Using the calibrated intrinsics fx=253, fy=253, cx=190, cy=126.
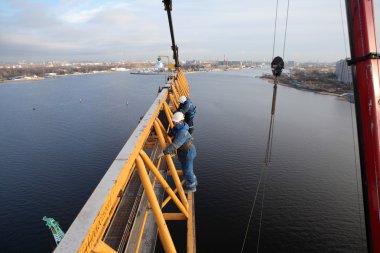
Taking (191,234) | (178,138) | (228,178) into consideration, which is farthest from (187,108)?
(228,178)

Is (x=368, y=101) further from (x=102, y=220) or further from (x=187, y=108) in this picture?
(x=187, y=108)

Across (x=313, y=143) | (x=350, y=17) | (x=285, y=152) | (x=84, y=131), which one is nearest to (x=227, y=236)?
(x=285, y=152)

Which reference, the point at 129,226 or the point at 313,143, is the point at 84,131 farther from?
the point at 129,226

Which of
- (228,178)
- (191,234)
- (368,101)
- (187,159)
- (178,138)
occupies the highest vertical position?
(368,101)

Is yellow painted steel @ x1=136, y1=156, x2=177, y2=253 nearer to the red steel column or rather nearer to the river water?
the red steel column

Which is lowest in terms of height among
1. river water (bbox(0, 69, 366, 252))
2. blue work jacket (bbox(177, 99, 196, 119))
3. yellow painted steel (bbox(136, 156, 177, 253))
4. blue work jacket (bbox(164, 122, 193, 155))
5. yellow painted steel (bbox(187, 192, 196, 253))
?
river water (bbox(0, 69, 366, 252))

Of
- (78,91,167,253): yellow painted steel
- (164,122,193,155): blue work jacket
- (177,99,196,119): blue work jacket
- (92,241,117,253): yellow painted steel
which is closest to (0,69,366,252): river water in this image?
(177,99,196,119): blue work jacket
